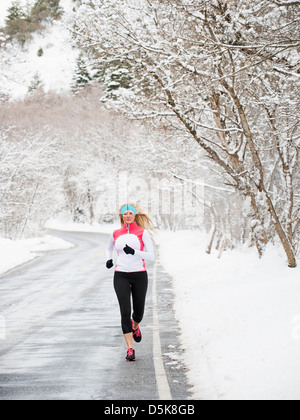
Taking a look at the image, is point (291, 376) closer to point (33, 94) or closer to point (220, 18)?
point (220, 18)

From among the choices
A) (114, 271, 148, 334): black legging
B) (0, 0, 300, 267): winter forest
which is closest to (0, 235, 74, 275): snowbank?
(0, 0, 300, 267): winter forest

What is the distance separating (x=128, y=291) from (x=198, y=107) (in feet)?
19.1

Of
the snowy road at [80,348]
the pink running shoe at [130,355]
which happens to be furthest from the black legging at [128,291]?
the snowy road at [80,348]

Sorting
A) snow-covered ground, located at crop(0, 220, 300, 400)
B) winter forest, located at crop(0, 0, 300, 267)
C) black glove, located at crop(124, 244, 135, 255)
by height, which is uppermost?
winter forest, located at crop(0, 0, 300, 267)

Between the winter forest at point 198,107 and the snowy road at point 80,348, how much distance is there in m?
3.92

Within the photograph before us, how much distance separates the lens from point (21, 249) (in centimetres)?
3084

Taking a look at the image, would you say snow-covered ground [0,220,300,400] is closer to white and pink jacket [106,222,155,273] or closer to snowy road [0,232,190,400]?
snowy road [0,232,190,400]

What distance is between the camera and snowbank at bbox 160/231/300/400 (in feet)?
18.6

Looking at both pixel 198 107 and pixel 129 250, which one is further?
pixel 198 107

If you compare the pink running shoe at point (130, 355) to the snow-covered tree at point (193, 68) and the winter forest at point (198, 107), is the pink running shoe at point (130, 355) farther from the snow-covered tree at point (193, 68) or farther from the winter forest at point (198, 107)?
the snow-covered tree at point (193, 68)

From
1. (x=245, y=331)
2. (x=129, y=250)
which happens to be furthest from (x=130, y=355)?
(x=245, y=331)

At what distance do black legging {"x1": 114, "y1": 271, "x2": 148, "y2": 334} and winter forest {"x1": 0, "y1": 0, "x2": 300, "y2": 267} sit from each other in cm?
296

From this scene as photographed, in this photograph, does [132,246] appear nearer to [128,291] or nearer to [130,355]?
[128,291]

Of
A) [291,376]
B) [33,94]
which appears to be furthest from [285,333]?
[33,94]
